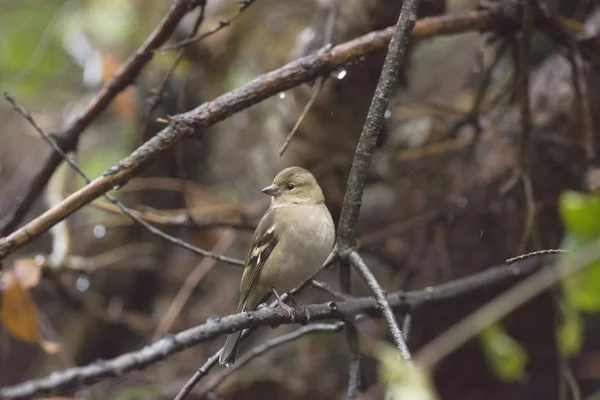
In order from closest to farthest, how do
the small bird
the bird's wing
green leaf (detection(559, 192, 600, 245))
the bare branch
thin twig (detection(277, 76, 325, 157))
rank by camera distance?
green leaf (detection(559, 192, 600, 245))
the bare branch
thin twig (detection(277, 76, 325, 157))
the small bird
the bird's wing

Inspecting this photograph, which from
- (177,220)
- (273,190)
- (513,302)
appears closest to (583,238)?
(513,302)

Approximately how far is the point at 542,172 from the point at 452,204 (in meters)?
0.38

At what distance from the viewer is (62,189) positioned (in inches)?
126

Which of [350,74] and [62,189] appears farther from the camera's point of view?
[62,189]

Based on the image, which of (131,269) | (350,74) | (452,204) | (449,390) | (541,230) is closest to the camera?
(350,74)

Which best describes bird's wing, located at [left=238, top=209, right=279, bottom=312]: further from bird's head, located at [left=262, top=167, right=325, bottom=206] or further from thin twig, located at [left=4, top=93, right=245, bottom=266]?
thin twig, located at [left=4, top=93, right=245, bottom=266]

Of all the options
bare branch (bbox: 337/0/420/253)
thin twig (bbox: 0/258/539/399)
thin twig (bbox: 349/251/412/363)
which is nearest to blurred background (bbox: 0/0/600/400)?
bare branch (bbox: 337/0/420/253)

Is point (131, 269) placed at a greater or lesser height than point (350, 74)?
lesser

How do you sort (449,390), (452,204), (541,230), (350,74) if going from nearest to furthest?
(350,74)
(541,230)
(452,204)
(449,390)

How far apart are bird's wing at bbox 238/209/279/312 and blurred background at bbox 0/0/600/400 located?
340mm

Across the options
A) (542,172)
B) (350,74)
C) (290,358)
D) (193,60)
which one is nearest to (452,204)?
(542,172)

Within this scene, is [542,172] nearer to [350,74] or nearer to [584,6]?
[584,6]

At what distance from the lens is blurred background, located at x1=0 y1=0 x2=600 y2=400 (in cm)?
277

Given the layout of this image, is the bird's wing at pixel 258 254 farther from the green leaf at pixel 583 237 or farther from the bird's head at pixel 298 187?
the green leaf at pixel 583 237
